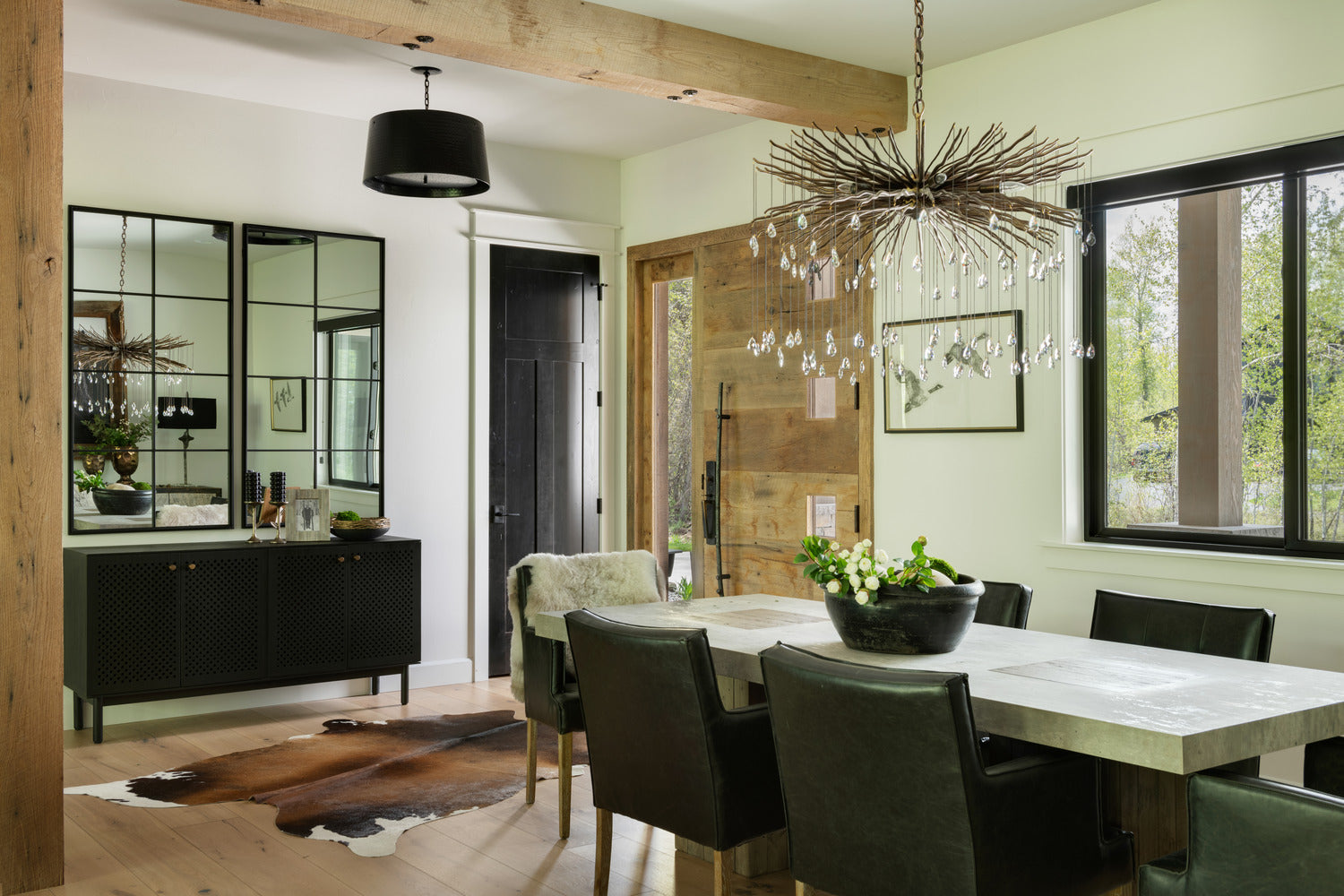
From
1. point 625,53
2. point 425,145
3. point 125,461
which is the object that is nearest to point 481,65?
point 425,145

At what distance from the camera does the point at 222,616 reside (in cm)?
501

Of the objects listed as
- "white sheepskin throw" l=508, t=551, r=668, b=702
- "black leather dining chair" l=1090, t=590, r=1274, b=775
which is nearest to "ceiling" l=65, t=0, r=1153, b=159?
"white sheepskin throw" l=508, t=551, r=668, b=702

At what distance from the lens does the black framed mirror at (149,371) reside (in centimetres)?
498

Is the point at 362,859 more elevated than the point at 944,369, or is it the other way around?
the point at 944,369

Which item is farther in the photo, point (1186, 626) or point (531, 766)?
point (531, 766)

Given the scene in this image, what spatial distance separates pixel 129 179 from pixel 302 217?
0.79 meters

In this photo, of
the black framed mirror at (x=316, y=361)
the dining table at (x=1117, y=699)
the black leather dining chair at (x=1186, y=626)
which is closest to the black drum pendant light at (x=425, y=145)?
the black framed mirror at (x=316, y=361)

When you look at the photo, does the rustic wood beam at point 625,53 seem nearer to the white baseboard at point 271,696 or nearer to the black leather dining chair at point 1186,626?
the black leather dining chair at point 1186,626

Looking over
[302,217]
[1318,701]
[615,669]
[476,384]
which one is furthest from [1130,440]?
[302,217]

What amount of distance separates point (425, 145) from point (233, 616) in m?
2.21

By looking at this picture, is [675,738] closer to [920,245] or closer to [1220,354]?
[920,245]

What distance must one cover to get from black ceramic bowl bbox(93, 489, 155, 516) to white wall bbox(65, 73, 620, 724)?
0.12 metres

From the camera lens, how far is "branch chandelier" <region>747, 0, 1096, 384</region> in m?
2.93

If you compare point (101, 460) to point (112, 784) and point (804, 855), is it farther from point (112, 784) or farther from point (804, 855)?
point (804, 855)
